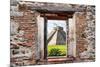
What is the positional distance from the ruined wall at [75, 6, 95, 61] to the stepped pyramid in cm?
18

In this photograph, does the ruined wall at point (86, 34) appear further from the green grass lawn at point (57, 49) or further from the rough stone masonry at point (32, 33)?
the green grass lawn at point (57, 49)

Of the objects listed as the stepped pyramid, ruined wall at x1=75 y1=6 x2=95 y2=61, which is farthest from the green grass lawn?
ruined wall at x1=75 y1=6 x2=95 y2=61

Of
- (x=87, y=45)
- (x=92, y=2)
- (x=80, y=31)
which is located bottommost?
(x=87, y=45)

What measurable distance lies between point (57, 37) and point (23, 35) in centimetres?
41

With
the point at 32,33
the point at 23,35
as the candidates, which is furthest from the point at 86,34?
the point at 23,35

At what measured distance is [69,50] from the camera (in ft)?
7.89

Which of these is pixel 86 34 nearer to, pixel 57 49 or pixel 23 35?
pixel 57 49

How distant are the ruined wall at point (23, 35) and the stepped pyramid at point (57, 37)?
172mm

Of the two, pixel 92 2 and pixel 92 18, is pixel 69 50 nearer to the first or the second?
pixel 92 18

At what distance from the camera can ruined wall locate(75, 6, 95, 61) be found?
243 cm

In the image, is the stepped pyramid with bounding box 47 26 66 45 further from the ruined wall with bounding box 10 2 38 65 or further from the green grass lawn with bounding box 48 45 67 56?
the ruined wall with bounding box 10 2 38 65

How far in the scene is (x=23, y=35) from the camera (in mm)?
2238
